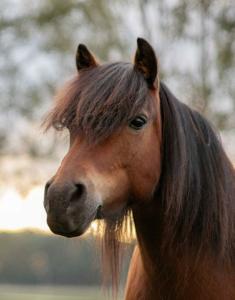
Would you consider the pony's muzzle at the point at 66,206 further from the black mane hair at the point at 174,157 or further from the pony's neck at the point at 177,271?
the pony's neck at the point at 177,271

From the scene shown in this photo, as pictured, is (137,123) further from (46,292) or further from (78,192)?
(46,292)

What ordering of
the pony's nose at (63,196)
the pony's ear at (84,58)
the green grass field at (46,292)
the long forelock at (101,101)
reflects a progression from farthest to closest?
the green grass field at (46,292), the pony's ear at (84,58), the long forelock at (101,101), the pony's nose at (63,196)

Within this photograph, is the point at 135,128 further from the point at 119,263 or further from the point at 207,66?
the point at 207,66

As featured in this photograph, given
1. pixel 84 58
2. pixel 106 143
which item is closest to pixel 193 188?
pixel 106 143

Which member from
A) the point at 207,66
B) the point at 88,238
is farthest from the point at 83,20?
the point at 88,238

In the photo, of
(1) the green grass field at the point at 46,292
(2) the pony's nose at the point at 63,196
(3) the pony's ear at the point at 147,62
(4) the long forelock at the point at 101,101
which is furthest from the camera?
(1) the green grass field at the point at 46,292

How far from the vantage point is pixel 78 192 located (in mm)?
4055

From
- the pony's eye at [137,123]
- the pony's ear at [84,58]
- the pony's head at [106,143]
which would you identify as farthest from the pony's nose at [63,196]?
the pony's ear at [84,58]

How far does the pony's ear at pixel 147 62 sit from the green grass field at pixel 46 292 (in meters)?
24.3

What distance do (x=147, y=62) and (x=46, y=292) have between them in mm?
31016

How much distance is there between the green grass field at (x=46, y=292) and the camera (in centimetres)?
2924

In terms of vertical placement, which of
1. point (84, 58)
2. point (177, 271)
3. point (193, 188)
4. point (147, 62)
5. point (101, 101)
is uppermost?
point (84, 58)

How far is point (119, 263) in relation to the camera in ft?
16.5

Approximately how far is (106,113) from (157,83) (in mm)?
520
